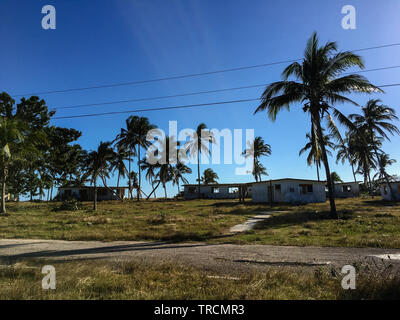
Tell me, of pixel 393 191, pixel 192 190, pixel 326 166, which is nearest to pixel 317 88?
pixel 326 166

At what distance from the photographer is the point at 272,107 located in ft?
47.6

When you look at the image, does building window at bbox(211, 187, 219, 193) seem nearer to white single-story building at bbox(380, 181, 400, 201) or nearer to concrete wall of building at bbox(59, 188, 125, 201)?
concrete wall of building at bbox(59, 188, 125, 201)

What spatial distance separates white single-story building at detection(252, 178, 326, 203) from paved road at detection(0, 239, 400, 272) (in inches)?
840

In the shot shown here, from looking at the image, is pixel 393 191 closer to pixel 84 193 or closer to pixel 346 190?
pixel 346 190

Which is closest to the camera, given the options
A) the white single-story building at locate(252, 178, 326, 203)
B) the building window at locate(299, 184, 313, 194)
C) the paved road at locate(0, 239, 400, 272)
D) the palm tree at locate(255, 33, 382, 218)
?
the paved road at locate(0, 239, 400, 272)

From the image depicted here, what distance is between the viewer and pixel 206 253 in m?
7.08

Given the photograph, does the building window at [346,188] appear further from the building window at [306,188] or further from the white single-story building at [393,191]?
the building window at [306,188]

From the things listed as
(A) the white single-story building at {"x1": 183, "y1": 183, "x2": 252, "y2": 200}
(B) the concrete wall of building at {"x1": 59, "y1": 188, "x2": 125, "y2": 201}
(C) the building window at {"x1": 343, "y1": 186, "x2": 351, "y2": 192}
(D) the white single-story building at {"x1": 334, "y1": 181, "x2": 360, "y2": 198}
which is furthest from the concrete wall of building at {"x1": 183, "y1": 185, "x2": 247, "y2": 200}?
(C) the building window at {"x1": 343, "y1": 186, "x2": 351, "y2": 192}

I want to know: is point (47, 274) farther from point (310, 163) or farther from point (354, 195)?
point (354, 195)

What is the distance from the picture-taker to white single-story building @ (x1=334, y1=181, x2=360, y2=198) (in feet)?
132

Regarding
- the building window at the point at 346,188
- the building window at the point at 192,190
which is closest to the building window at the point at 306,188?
the building window at the point at 346,188

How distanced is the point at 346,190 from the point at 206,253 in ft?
142

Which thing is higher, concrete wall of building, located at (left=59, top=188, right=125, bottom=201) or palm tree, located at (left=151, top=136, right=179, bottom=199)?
palm tree, located at (left=151, top=136, right=179, bottom=199)
